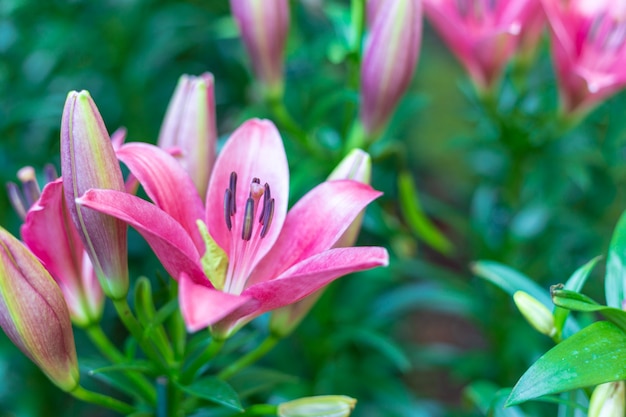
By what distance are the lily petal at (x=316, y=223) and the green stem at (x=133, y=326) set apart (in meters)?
0.11

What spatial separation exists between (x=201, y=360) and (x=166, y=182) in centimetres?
17

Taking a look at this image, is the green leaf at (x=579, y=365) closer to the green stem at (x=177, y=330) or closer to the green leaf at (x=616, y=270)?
the green leaf at (x=616, y=270)

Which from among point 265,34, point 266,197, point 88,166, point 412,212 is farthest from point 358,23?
point 88,166

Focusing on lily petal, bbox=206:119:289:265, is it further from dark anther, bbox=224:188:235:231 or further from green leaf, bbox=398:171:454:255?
green leaf, bbox=398:171:454:255

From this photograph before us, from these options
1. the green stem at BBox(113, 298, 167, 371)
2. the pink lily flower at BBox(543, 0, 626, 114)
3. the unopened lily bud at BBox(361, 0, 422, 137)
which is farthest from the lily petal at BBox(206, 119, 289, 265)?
the pink lily flower at BBox(543, 0, 626, 114)

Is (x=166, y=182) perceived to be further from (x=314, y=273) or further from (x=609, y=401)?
(x=609, y=401)

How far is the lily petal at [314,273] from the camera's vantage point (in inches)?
21.2

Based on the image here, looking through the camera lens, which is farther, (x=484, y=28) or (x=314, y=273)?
(x=484, y=28)

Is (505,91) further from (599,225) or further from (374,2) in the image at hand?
(374,2)

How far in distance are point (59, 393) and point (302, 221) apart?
31.9 inches

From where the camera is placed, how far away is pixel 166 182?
0.63m

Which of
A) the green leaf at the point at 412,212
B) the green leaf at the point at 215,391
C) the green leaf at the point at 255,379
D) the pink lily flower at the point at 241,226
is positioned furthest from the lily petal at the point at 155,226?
the green leaf at the point at 412,212

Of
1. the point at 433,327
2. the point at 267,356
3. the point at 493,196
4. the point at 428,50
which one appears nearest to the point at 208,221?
the point at 267,356

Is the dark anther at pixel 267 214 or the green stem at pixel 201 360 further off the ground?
the dark anther at pixel 267 214
